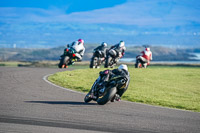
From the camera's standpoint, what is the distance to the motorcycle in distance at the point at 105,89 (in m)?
14.4

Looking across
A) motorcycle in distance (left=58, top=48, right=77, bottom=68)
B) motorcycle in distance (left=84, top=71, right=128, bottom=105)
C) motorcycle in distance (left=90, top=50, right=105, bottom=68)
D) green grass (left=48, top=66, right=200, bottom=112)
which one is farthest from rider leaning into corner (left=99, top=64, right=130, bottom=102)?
motorcycle in distance (left=58, top=48, right=77, bottom=68)

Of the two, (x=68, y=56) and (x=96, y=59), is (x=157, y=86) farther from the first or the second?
(x=68, y=56)

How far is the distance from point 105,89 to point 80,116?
2.43m

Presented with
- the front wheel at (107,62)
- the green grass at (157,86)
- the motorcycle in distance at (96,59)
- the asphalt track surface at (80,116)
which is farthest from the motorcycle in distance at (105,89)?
the front wheel at (107,62)

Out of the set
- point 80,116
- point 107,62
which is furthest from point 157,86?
point 107,62

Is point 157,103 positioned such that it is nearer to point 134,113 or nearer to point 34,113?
point 134,113

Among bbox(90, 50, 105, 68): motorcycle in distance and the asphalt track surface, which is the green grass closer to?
the asphalt track surface

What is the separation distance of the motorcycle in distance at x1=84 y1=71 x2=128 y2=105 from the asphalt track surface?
0.18 m

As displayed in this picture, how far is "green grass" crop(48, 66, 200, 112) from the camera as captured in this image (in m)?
16.5

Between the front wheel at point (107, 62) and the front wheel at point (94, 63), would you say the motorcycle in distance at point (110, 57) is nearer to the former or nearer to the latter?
the front wheel at point (107, 62)

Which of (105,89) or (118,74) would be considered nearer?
(105,89)

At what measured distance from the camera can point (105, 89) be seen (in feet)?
48.0

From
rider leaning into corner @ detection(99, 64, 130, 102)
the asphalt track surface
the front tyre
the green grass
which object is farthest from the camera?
the green grass

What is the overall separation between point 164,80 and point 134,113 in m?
11.6
